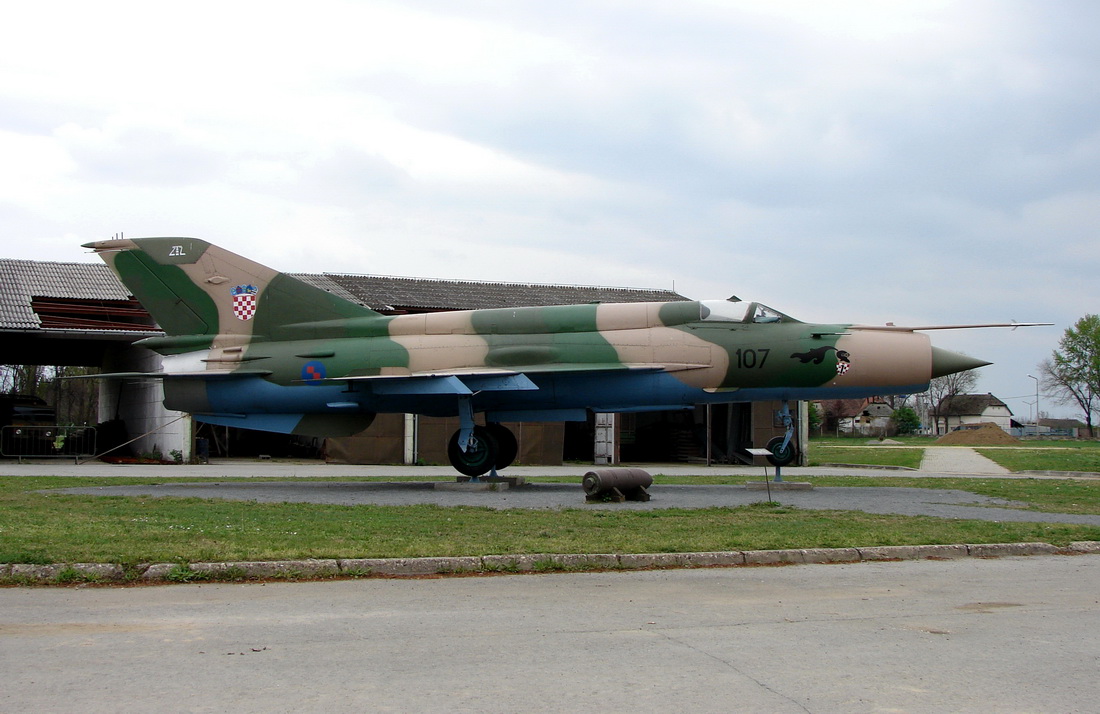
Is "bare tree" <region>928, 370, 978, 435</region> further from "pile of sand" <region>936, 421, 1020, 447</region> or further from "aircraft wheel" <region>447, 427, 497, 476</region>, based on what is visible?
"aircraft wheel" <region>447, 427, 497, 476</region>

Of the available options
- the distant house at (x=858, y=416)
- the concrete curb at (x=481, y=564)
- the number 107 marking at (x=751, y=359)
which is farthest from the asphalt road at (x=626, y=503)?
the distant house at (x=858, y=416)

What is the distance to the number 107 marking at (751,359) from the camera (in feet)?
57.9

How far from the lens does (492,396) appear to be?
18.4 meters

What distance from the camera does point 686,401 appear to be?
18156 millimetres

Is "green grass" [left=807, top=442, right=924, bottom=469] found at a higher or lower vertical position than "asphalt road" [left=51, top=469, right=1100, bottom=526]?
lower

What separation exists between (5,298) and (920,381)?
28402 mm

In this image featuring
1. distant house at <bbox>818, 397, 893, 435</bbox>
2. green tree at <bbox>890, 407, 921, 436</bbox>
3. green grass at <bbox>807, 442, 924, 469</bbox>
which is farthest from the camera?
distant house at <bbox>818, 397, 893, 435</bbox>

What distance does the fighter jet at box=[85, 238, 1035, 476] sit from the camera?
58.3 feet

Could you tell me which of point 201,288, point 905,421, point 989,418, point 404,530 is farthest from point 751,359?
point 989,418

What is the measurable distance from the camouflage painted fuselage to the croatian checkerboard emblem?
0.12 ft

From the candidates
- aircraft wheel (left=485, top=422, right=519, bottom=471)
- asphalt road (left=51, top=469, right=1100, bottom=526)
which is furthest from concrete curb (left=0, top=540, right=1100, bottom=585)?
aircraft wheel (left=485, top=422, right=519, bottom=471)

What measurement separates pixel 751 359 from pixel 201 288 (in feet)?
35.0

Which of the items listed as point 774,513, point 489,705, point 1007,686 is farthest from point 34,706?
point 774,513

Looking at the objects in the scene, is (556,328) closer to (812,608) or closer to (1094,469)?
(812,608)
